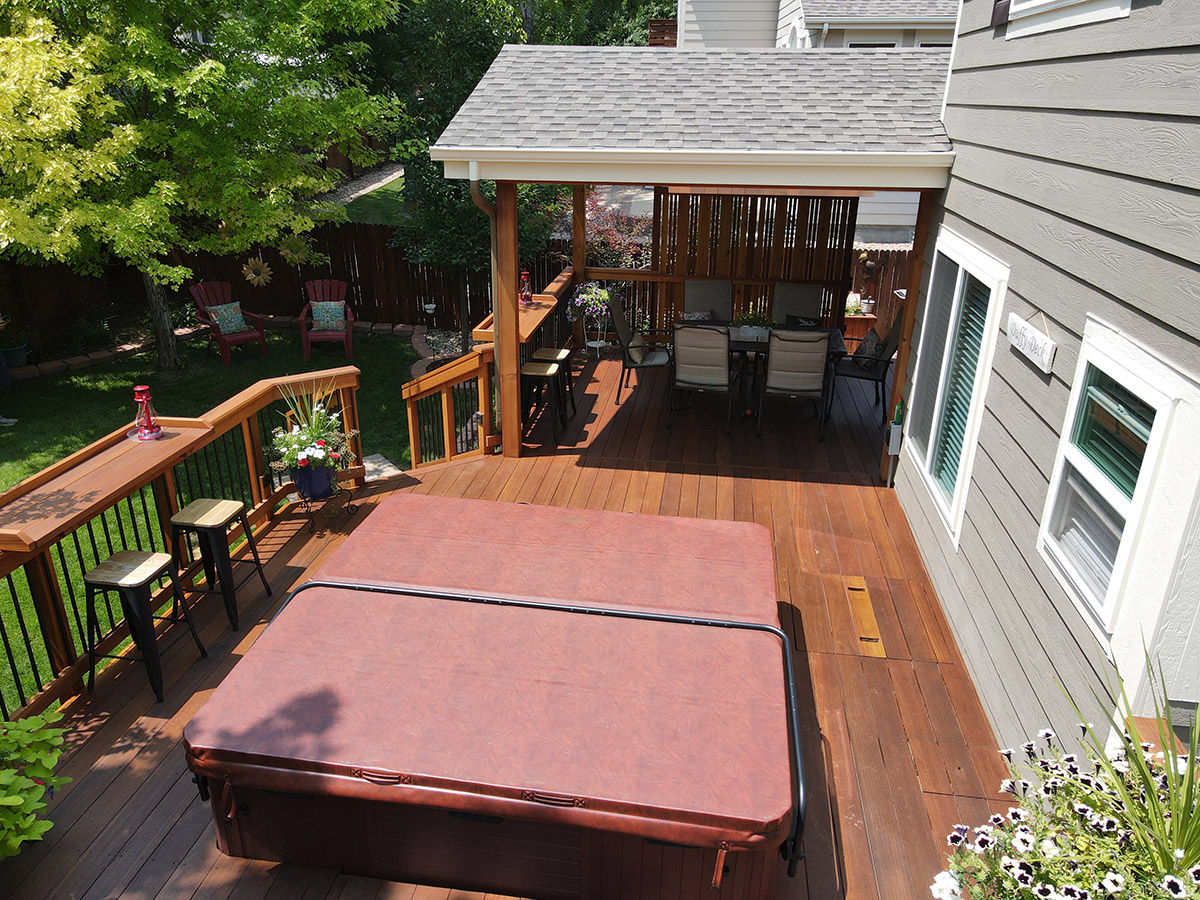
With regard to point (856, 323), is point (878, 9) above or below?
above

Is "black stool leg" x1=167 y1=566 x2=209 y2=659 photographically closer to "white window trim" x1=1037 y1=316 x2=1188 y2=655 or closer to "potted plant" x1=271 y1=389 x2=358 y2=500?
"potted plant" x1=271 y1=389 x2=358 y2=500

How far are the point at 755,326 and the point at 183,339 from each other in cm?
790

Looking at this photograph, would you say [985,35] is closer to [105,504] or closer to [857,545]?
[857,545]

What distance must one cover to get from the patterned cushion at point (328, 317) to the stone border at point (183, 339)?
10.6 inches

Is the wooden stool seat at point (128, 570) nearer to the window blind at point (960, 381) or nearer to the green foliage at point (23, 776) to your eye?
the green foliage at point (23, 776)

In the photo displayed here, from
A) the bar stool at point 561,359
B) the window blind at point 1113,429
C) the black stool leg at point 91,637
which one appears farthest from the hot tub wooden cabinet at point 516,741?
the bar stool at point 561,359

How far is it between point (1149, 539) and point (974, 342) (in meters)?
2.21

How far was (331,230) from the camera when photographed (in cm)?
1191

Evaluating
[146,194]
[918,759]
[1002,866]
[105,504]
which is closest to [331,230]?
[146,194]

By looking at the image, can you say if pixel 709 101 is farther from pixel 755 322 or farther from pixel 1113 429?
pixel 1113 429

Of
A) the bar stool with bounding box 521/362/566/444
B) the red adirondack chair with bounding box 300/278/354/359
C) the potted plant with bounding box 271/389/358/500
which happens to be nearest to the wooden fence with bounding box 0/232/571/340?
the red adirondack chair with bounding box 300/278/354/359

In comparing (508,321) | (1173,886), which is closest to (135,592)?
(508,321)

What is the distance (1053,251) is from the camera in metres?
3.26

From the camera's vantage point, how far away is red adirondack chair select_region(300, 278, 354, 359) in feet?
34.8
